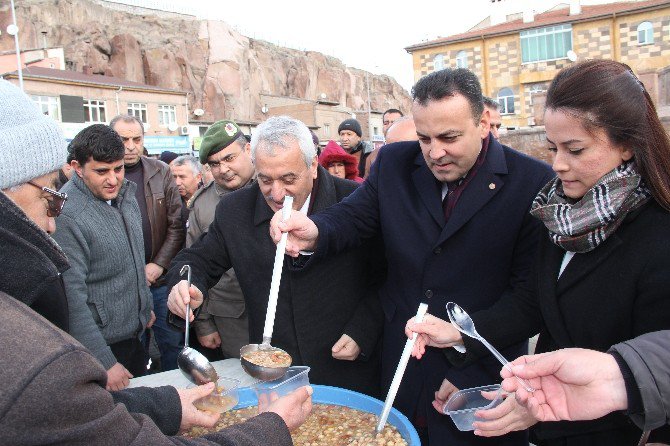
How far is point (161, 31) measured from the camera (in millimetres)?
52125

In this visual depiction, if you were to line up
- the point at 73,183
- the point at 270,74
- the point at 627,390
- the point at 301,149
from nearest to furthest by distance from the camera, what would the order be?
1. the point at 627,390
2. the point at 301,149
3. the point at 73,183
4. the point at 270,74

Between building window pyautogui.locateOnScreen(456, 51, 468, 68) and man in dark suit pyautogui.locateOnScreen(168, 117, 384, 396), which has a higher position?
building window pyautogui.locateOnScreen(456, 51, 468, 68)

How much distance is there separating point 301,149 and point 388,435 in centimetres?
127

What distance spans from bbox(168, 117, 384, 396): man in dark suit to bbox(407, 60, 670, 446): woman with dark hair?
91 centimetres

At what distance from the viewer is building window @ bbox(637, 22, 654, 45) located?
2634 centimetres

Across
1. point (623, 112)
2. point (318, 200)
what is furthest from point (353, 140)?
point (623, 112)

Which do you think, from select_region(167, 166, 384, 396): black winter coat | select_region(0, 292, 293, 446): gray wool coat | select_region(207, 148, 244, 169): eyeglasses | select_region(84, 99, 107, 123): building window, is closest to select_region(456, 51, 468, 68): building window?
select_region(84, 99, 107, 123): building window

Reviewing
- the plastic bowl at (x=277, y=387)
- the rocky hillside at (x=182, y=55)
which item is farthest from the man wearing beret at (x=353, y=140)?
the rocky hillside at (x=182, y=55)

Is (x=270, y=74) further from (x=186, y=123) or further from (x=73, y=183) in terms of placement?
(x=73, y=183)

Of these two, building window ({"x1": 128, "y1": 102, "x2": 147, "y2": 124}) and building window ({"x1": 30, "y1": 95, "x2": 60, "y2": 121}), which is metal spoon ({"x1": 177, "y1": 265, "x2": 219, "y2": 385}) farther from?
Answer: building window ({"x1": 128, "y1": 102, "x2": 147, "y2": 124})

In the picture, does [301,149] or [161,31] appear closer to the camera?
[301,149]

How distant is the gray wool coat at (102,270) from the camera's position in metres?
2.97

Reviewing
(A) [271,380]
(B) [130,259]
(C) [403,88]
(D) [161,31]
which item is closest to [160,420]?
(A) [271,380]

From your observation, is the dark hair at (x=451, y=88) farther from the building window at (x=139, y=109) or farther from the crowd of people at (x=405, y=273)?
the building window at (x=139, y=109)
